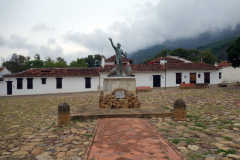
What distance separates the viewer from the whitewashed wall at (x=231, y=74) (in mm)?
30469

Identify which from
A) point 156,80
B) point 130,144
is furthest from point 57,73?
point 130,144

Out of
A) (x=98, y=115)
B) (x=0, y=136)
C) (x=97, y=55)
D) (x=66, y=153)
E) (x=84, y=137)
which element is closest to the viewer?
(x=66, y=153)

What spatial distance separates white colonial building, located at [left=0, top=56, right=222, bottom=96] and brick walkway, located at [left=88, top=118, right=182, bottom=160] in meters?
19.4

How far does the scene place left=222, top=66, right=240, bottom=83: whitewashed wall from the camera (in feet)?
100.0

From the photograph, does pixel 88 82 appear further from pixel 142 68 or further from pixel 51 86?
pixel 142 68

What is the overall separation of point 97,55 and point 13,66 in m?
22.6

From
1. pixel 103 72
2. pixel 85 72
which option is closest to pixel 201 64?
pixel 103 72

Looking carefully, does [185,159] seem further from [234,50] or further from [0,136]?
[234,50]

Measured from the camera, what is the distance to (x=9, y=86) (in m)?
23.1

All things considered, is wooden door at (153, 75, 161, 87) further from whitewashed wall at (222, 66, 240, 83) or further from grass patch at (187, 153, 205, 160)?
grass patch at (187, 153, 205, 160)

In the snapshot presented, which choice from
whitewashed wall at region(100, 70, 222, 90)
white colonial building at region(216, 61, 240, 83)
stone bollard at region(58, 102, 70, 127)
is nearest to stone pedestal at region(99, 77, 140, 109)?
stone bollard at region(58, 102, 70, 127)

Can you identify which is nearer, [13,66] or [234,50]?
[234,50]

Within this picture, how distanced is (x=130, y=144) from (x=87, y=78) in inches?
839

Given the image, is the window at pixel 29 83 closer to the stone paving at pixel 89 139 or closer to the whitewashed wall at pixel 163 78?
the whitewashed wall at pixel 163 78
